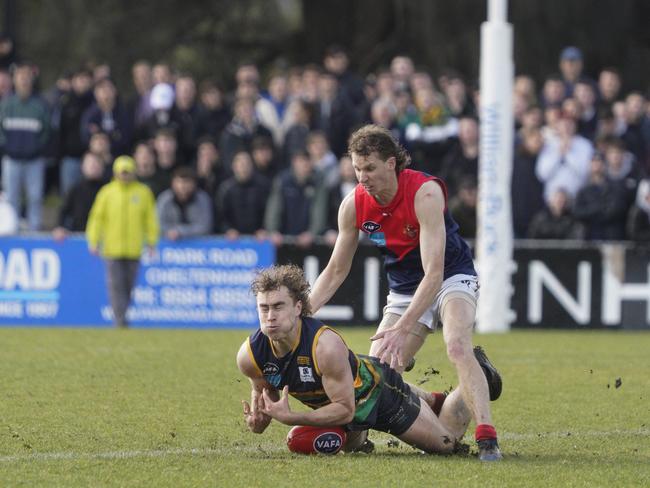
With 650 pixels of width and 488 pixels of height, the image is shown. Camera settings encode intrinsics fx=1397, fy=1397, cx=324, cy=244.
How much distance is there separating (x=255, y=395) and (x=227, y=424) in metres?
1.68

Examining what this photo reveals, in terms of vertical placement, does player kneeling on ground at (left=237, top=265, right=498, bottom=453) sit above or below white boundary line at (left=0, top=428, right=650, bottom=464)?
above

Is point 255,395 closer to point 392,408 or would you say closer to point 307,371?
point 307,371

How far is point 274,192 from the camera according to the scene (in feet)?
58.5

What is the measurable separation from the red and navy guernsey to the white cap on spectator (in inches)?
416

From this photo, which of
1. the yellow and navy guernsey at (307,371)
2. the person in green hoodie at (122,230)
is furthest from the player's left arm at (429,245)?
the person in green hoodie at (122,230)

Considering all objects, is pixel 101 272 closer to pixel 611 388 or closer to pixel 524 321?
pixel 524 321

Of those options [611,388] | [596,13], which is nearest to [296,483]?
[611,388]

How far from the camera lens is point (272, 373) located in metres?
7.61

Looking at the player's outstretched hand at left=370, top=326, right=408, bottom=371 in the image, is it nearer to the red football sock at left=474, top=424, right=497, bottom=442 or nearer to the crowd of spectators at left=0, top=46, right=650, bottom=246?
the red football sock at left=474, top=424, right=497, bottom=442

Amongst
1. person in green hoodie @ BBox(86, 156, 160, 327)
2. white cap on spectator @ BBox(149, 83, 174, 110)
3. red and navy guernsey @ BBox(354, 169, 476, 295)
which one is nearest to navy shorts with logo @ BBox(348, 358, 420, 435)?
red and navy guernsey @ BBox(354, 169, 476, 295)

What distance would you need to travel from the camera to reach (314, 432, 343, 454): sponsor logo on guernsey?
7863 mm

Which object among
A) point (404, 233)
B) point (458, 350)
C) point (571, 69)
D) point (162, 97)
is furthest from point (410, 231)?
point (571, 69)

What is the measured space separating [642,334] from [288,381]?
32.7 feet

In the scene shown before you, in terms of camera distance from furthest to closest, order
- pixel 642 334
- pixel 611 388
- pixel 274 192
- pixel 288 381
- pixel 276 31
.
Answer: pixel 276 31, pixel 274 192, pixel 642 334, pixel 611 388, pixel 288 381
